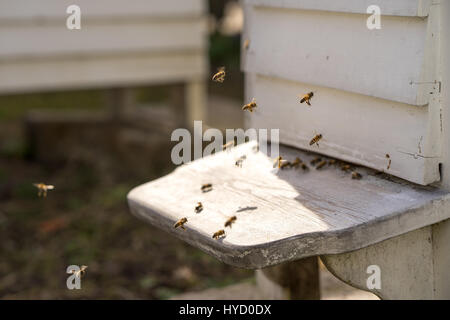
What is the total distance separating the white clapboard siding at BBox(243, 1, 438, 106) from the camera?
215 centimetres

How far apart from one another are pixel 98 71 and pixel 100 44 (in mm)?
204

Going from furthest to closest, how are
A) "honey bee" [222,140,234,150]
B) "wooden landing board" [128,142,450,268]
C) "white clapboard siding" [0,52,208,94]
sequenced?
1. "white clapboard siding" [0,52,208,94]
2. "honey bee" [222,140,234,150]
3. "wooden landing board" [128,142,450,268]

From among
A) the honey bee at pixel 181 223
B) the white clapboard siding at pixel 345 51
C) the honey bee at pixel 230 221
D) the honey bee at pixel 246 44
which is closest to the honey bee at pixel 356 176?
the white clapboard siding at pixel 345 51

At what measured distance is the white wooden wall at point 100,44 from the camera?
4.98 m

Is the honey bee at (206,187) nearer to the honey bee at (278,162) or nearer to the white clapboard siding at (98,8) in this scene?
the honey bee at (278,162)

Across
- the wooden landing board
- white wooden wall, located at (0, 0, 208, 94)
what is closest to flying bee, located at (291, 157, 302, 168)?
the wooden landing board

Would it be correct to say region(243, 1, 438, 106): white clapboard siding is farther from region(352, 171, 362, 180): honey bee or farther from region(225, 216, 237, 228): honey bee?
region(225, 216, 237, 228): honey bee

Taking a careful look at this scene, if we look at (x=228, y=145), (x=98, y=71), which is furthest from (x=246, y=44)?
(x=98, y=71)

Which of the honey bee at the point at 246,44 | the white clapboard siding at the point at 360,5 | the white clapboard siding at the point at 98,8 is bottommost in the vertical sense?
the honey bee at the point at 246,44

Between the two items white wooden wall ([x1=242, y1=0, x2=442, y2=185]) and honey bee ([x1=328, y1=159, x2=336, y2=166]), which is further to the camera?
honey bee ([x1=328, y1=159, x2=336, y2=166])

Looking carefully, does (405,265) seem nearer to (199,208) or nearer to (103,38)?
(199,208)

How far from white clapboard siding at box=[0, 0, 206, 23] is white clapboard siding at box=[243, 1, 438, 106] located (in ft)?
7.82
